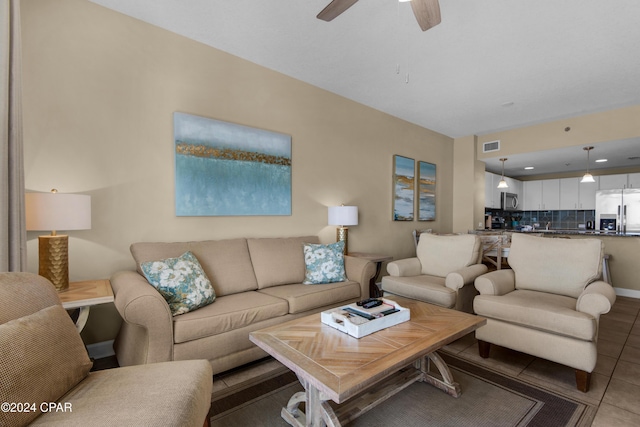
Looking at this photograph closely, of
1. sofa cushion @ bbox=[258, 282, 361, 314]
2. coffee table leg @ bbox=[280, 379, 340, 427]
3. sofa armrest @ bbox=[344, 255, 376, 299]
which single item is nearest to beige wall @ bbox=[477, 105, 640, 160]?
sofa armrest @ bbox=[344, 255, 376, 299]

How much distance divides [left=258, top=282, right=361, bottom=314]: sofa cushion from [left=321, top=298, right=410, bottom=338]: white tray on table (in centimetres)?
65

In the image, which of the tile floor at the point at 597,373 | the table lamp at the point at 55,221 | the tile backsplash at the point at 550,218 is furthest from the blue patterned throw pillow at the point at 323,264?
the tile backsplash at the point at 550,218

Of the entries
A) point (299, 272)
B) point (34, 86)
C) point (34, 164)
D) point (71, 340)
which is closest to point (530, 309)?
point (299, 272)

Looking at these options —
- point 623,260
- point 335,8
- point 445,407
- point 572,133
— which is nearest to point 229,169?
point 335,8

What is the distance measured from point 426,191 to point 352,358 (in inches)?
181

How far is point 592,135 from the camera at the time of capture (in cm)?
466

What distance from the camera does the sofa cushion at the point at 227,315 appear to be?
197 cm

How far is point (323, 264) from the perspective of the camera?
3059 millimetres

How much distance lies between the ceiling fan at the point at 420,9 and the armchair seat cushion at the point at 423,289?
2122 millimetres

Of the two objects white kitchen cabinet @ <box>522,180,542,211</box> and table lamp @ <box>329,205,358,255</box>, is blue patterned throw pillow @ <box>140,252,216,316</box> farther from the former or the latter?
white kitchen cabinet @ <box>522,180,542,211</box>

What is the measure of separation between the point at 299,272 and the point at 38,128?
2335mm

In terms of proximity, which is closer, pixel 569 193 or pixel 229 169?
pixel 229 169

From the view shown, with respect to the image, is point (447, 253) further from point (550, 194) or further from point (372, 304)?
point (550, 194)

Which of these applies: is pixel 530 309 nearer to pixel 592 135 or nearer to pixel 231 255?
pixel 231 255
